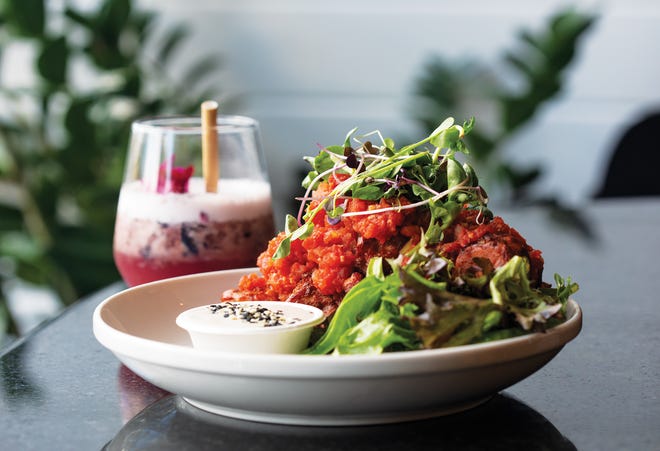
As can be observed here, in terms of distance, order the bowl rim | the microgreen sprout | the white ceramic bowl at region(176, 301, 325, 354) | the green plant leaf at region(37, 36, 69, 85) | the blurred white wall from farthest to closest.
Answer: the blurred white wall, the green plant leaf at region(37, 36, 69, 85), the microgreen sprout, the white ceramic bowl at region(176, 301, 325, 354), the bowl rim

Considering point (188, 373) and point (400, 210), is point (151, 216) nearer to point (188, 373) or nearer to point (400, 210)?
point (400, 210)

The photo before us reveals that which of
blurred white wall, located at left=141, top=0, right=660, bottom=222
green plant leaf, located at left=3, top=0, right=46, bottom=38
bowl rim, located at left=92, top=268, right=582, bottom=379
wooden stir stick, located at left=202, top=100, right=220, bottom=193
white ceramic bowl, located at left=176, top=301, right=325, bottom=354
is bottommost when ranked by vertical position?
blurred white wall, located at left=141, top=0, right=660, bottom=222

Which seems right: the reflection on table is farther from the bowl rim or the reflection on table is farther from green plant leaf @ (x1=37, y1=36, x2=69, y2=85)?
green plant leaf @ (x1=37, y1=36, x2=69, y2=85)

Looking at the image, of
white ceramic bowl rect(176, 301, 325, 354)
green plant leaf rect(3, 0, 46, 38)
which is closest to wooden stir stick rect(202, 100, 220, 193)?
white ceramic bowl rect(176, 301, 325, 354)

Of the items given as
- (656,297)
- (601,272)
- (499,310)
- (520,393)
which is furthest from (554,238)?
(499,310)

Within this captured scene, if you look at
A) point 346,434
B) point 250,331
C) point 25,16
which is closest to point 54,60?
point 25,16

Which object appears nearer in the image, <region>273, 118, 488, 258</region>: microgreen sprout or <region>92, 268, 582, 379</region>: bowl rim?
<region>92, 268, 582, 379</region>: bowl rim

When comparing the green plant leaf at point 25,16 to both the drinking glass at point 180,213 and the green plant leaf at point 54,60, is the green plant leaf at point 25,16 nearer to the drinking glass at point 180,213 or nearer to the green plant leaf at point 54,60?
the green plant leaf at point 54,60
